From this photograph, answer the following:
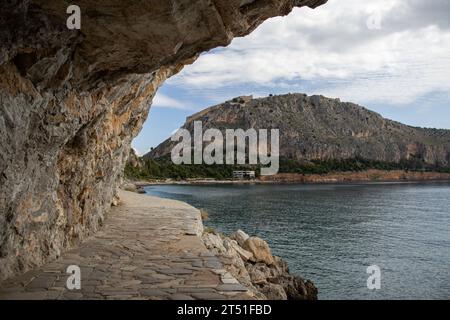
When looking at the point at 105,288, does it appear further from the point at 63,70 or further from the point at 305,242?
the point at 305,242

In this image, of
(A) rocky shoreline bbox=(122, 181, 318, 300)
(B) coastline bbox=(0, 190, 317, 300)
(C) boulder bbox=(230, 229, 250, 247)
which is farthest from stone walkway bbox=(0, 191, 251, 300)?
(C) boulder bbox=(230, 229, 250, 247)

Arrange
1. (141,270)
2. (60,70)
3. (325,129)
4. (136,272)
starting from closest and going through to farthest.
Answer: (60,70)
(136,272)
(141,270)
(325,129)

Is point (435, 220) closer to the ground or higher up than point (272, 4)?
closer to the ground

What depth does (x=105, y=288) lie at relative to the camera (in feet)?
19.6

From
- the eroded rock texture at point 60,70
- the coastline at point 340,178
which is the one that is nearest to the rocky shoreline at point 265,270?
the eroded rock texture at point 60,70

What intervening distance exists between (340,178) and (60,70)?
476ft

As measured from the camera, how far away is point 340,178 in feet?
474

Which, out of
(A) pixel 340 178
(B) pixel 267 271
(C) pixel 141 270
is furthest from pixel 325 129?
(C) pixel 141 270

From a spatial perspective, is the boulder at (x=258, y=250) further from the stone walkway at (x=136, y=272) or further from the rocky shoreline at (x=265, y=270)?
the stone walkway at (x=136, y=272)

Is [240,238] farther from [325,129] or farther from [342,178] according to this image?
[325,129]

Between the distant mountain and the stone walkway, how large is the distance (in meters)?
145

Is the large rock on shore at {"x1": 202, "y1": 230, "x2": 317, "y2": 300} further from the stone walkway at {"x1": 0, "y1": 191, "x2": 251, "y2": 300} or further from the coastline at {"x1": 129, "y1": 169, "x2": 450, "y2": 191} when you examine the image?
the coastline at {"x1": 129, "y1": 169, "x2": 450, "y2": 191}
